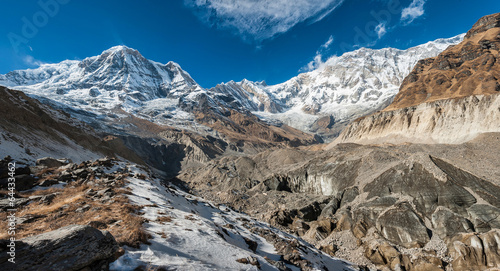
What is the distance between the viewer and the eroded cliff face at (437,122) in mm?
47750

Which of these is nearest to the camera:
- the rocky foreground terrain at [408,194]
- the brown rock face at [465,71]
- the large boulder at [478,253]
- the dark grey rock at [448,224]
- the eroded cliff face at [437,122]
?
the large boulder at [478,253]

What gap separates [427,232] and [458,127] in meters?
45.8

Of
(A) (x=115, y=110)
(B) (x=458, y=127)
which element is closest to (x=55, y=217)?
(B) (x=458, y=127)

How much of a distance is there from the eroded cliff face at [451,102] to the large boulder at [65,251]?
220 feet

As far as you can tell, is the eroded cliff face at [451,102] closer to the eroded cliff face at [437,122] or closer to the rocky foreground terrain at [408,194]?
the eroded cliff face at [437,122]

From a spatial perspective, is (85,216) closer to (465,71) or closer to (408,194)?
(408,194)

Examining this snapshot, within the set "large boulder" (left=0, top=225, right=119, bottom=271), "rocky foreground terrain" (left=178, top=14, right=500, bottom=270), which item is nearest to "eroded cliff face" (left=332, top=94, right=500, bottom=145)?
"rocky foreground terrain" (left=178, top=14, right=500, bottom=270)

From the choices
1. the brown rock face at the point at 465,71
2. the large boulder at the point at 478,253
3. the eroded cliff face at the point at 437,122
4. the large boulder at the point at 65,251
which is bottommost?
the large boulder at the point at 478,253

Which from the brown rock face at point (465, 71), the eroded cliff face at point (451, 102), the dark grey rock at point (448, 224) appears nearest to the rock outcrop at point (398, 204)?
the dark grey rock at point (448, 224)

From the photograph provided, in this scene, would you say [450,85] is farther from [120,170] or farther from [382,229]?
[120,170]

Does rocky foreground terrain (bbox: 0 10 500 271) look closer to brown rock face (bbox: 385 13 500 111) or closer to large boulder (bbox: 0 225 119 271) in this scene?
large boulder (bbox: 0 225 119 271)

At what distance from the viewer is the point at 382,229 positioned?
25547 mm

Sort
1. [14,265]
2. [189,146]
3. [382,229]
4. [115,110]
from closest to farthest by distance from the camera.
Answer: [14,265]
[382,229]
[189,146]
[115,110]

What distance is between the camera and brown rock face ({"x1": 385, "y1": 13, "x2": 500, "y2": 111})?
222ft
